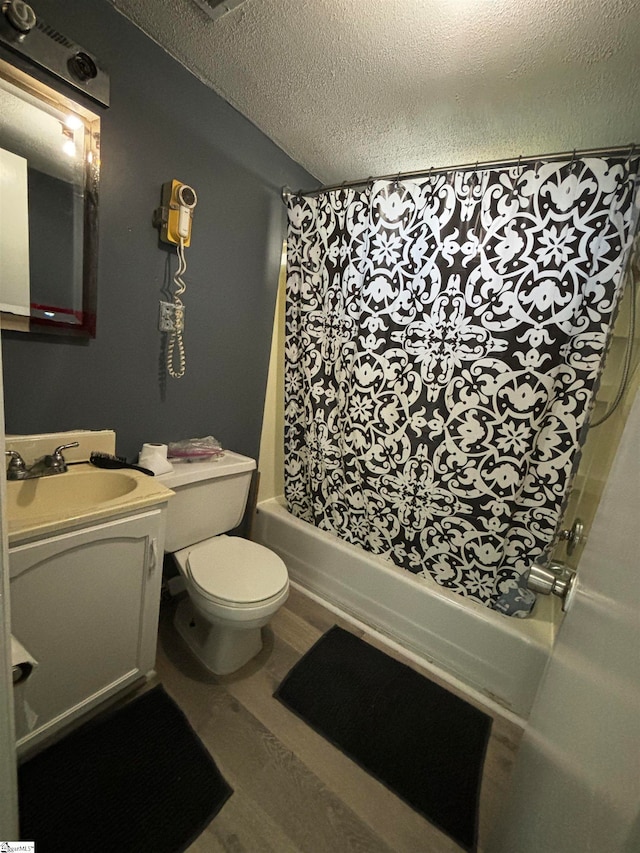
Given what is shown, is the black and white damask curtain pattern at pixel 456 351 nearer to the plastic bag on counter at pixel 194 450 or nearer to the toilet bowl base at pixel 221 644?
the plastic bag on counter at pixel 194 450

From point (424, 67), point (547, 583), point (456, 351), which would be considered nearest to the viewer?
point (547, 583)

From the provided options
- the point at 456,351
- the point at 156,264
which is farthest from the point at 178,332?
the point at 456,351

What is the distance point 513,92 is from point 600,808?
5.96 ft

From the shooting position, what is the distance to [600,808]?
11.9 inches

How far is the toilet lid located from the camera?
1.26 metres

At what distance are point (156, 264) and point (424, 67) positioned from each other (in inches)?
46.4

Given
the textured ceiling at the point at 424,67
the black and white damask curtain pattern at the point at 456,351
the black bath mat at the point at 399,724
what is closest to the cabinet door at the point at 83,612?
the black bath mat at the point at 399,724

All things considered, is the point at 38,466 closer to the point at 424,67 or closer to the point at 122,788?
the point at 122,788

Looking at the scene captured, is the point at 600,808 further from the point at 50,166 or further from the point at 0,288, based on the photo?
the point at 50,166

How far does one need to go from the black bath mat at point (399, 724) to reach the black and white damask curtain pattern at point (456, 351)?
44 cm

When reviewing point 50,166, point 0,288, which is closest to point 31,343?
point 0,288

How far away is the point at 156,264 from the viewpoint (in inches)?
54.2

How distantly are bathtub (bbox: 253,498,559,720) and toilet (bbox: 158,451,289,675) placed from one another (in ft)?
1.50

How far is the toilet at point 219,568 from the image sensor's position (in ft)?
4.12
